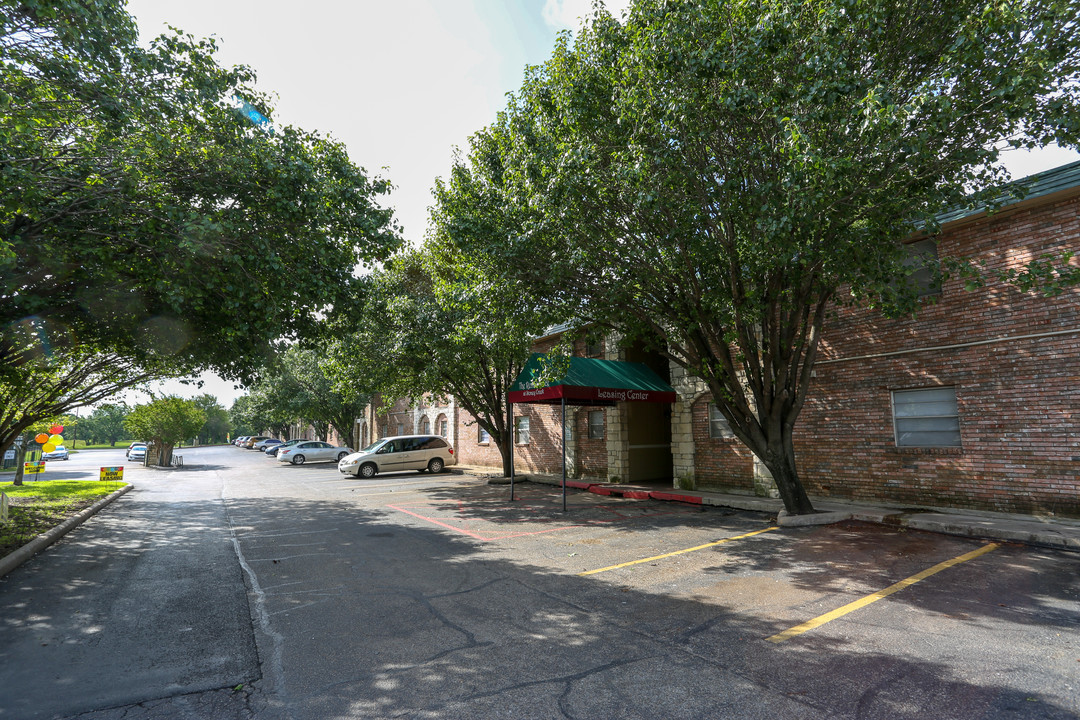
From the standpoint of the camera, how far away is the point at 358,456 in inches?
958

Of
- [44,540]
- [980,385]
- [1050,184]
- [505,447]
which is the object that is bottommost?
[44,540]

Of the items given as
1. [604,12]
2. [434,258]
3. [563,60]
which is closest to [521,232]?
[563,60]

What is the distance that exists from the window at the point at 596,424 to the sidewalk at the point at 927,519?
534 cm

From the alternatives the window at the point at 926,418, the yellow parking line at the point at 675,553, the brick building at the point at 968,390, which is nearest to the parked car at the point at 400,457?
the brick building at the point at 968,390

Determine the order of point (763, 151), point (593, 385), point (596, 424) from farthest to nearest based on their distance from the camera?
point (596, 424), point (593, 385), point (763, 151)

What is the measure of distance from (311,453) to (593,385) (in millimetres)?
28059

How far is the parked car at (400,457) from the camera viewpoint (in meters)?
24.3

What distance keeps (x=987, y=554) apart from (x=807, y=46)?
756cm

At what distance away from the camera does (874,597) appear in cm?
595

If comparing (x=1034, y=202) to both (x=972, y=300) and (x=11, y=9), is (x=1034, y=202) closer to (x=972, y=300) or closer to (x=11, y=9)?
(x=972, y=300)

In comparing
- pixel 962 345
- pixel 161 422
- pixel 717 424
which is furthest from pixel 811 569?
pixel 161 422

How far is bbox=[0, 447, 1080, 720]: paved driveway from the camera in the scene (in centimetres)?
378

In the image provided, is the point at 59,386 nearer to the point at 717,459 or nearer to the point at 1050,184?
the point at 717,459

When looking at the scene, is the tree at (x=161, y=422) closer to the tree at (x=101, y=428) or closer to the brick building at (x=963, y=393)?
the brick building at (x=963, y=393)
